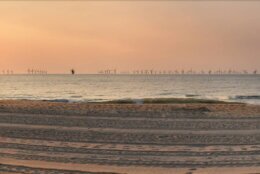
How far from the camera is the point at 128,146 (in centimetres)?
1319

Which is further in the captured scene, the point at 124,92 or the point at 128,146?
the point at 124,92

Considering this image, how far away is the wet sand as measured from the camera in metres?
10.1

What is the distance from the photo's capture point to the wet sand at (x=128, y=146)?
33.1 feet

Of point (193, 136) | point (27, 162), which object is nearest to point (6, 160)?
point (27, 162)

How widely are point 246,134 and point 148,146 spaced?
4837 mm

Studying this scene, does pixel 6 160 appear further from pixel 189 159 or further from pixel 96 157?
pixel 189 159

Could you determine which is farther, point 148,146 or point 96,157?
point 148,146

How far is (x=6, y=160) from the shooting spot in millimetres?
10773

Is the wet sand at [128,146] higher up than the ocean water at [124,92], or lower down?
higher up

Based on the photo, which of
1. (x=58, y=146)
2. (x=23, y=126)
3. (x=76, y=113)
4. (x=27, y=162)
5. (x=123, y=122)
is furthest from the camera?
(x=76, y=113)

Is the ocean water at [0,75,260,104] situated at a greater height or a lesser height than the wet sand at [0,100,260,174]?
lesser

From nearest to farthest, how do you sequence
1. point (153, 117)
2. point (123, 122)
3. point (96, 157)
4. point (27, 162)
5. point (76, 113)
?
1. point (27, 162)
2. point (96, 157)
3. point (123, 122)
4. point (153, 117)
5. point (76, 113)

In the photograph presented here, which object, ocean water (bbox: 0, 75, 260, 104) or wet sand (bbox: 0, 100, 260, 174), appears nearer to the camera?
wet sand (bbox: 0, 100, 260, 174)

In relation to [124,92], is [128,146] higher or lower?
higher
